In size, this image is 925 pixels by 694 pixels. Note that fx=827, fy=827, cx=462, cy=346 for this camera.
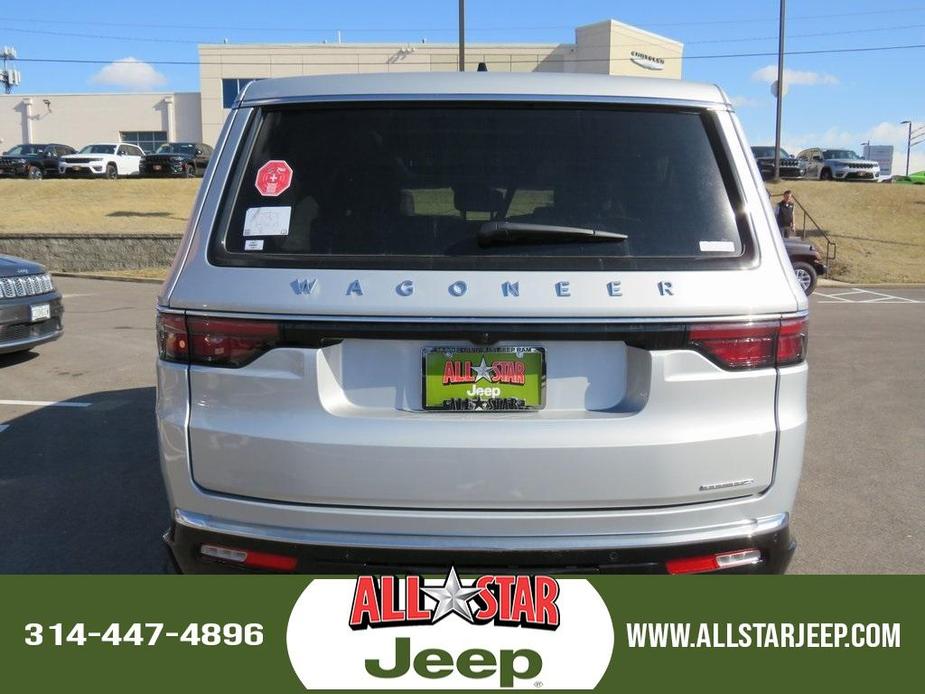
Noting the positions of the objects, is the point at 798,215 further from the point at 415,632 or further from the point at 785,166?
the point at 415,632

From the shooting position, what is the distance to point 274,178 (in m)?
2.60

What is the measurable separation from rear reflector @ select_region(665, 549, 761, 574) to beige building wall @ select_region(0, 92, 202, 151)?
6122 cm

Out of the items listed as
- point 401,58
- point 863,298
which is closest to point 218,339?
point 863,298

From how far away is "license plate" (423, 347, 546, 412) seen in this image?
244 centimetres

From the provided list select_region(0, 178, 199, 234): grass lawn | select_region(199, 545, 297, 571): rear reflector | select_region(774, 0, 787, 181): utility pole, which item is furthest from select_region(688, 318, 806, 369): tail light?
select_region(774, 0, 787, 181): utility pole

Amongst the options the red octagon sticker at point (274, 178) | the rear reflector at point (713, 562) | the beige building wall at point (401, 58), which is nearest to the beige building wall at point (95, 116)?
the beige building wall at point (401, 58)

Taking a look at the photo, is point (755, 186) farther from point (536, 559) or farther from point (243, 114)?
point (243, 114)

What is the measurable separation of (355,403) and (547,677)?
3.31ft

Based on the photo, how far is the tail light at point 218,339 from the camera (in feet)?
7.95

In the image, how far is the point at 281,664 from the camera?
257 cm

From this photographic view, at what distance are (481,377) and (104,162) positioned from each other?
36.4 metres

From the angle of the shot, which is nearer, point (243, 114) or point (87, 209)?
point (243, 114)

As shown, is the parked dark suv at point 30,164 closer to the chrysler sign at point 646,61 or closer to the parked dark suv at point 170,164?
the parked dark suv at point 170,164

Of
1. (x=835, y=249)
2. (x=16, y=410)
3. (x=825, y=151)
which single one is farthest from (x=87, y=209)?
(x=825, y=151)
